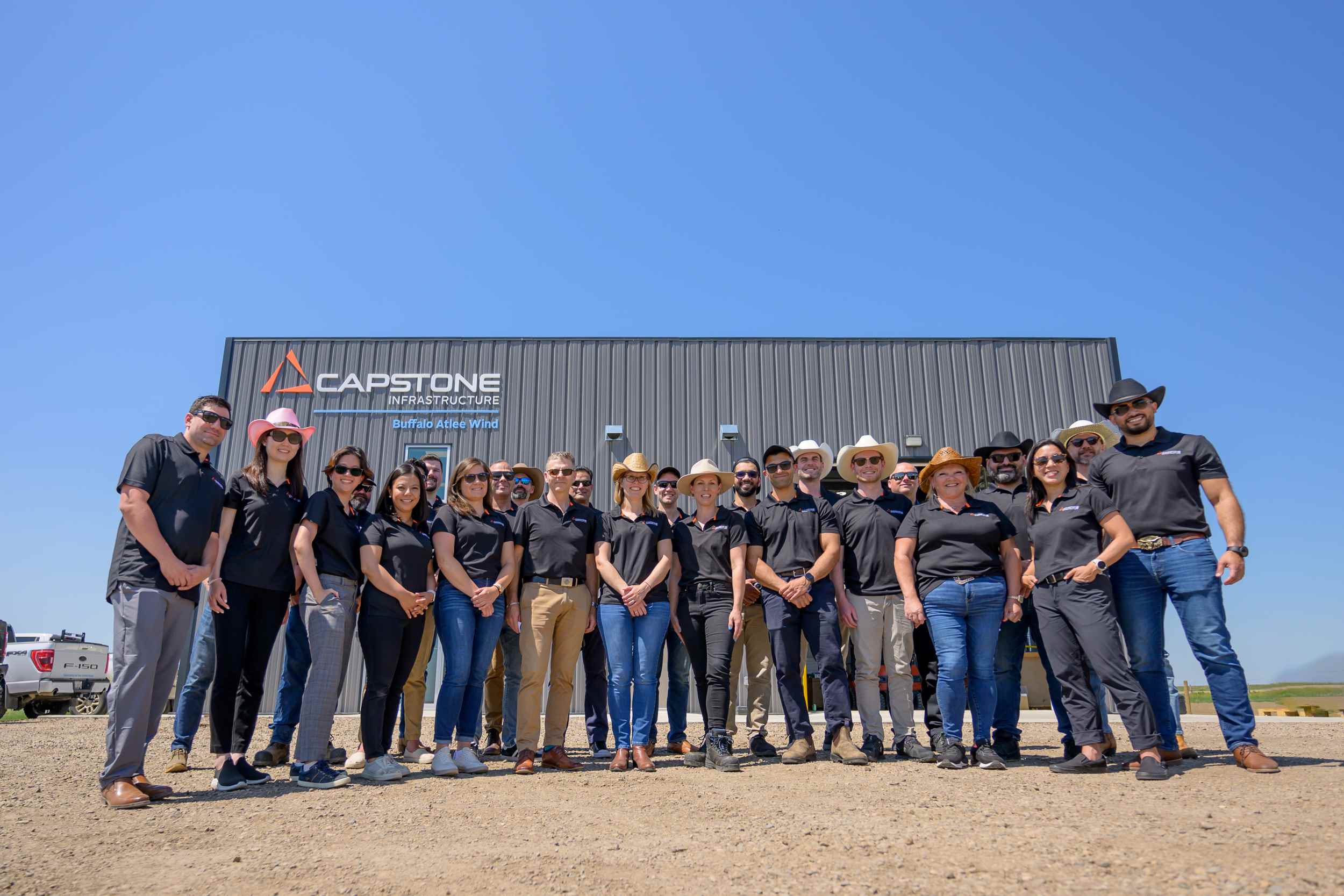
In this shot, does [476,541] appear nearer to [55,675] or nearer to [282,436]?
[282,436]

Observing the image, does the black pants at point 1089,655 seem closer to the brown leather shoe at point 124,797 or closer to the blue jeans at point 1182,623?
the blue jeans at point 1182,623

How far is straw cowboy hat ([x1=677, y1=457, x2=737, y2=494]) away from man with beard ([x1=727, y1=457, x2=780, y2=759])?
6.5 inches

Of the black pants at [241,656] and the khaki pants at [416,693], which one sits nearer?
the black pants at [241,656]

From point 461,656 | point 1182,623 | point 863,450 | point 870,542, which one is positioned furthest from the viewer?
point 863,450

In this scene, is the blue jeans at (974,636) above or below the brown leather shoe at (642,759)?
above

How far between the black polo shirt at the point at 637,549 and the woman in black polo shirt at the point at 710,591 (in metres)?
0.21

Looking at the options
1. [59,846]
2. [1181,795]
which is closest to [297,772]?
[59,846]

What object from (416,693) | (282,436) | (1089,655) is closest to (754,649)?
(1089,655)

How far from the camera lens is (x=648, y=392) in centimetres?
1382

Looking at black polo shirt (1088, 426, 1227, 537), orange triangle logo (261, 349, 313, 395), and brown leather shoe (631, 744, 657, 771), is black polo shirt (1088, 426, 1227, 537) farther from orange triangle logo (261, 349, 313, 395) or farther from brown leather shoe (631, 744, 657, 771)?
orange triangle logo (261, 349, 313, 395)

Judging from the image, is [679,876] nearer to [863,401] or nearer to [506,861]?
[506,861]

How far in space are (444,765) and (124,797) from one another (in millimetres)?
1629

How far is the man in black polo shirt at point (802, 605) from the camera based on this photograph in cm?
528

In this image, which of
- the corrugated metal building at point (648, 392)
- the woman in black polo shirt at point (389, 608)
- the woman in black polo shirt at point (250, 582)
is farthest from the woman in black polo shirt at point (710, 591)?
the corrugated metal building at point (648, 392)
